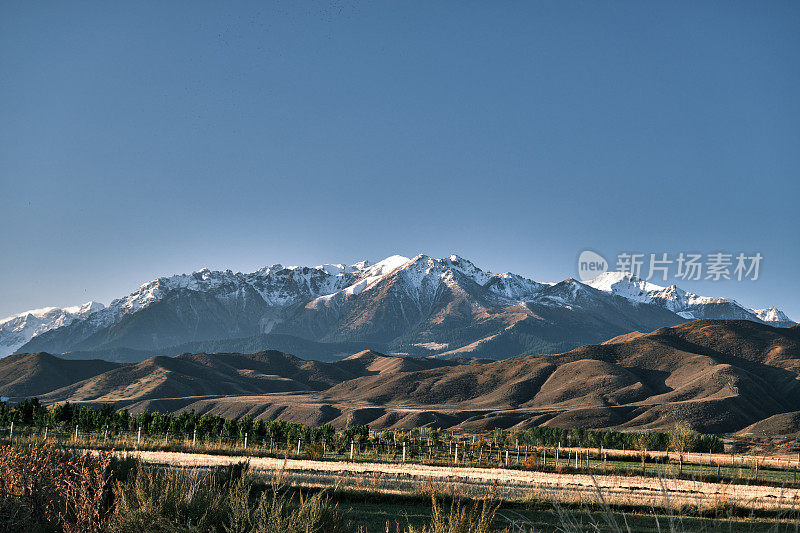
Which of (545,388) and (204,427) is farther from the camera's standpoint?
(545,388)

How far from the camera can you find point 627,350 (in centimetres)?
15400

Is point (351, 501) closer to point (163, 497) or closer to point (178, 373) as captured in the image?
point (163, 497)

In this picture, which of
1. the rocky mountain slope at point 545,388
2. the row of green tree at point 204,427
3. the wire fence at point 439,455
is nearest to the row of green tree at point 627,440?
the row of green tree at point 204,427

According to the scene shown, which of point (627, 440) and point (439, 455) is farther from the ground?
point (627, 440)

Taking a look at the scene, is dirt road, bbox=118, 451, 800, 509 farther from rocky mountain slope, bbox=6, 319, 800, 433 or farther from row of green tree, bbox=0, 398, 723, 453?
rocky mountain slope, bbox=6, 319, 800, 433

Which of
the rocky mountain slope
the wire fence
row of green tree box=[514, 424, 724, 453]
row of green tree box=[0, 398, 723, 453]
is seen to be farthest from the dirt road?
the rocky mountain slope

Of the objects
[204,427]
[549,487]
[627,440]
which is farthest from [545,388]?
[549,487]

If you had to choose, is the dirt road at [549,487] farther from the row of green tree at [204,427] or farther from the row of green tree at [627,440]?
the row of green tree at [627,440]

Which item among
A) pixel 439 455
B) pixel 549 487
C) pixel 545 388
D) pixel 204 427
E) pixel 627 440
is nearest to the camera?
pixel 549 487

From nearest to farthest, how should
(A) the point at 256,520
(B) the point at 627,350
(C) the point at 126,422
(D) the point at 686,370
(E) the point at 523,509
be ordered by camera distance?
(A) the point at 256,520 → (E) the point at 523,509 → (C) the point at 126,422 → (D) the point at 686,370 → (B) the point at 627,350

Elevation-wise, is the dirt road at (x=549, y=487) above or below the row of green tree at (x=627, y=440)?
above

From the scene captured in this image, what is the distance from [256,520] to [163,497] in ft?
5.68

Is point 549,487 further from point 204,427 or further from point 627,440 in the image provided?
point 627,440

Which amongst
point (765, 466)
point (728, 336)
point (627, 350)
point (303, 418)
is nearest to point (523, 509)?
point (765, 466)
